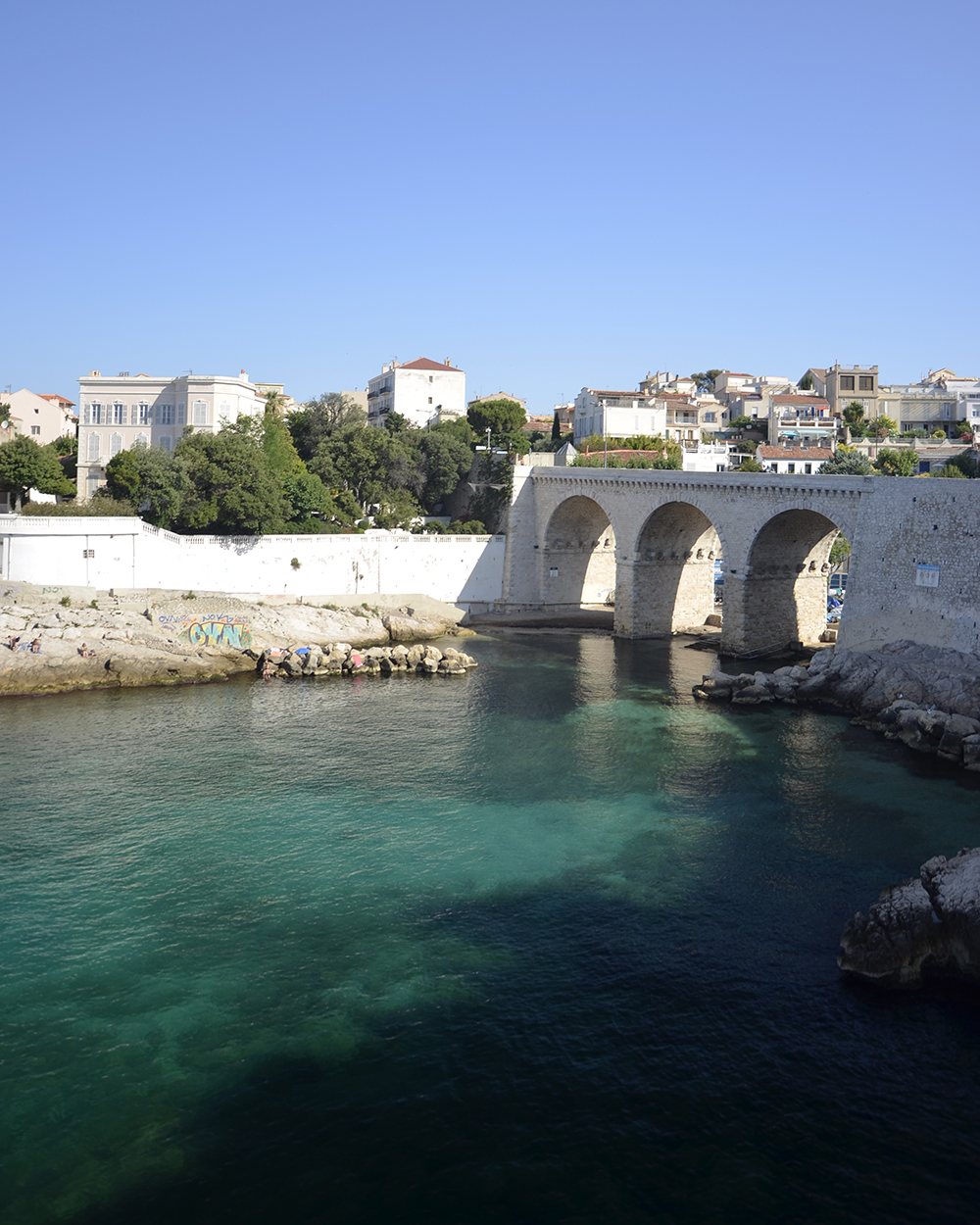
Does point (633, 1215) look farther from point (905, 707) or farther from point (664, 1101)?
point (905, 707)

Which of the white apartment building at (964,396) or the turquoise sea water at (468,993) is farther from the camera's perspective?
the white apartment building at (964,396)

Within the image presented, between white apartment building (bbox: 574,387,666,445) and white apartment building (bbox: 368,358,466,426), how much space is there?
1030cm

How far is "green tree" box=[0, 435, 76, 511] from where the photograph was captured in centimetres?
5525

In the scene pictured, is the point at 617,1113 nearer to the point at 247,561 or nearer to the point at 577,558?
the point at 247,561

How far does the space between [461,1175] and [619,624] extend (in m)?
41.7

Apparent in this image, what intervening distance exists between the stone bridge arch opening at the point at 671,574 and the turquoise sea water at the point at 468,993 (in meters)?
21.1

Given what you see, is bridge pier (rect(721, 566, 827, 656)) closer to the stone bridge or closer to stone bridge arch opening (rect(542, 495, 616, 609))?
the stone bridge

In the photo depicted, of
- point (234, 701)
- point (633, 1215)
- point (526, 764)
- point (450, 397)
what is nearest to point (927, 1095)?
point (633, 1215)

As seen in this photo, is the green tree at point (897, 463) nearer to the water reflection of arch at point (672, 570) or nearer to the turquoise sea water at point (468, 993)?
the water reflection of arch at point (672, 570)

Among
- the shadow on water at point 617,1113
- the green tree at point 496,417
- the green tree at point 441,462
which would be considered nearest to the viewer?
the shadow on water at point 617,1113

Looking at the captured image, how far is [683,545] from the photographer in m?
54.1

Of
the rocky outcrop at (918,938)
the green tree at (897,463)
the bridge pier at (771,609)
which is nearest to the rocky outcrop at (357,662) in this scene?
the bridge pier at (771,609)

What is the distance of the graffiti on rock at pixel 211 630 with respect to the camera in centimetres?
4556

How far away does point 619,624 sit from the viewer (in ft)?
179
